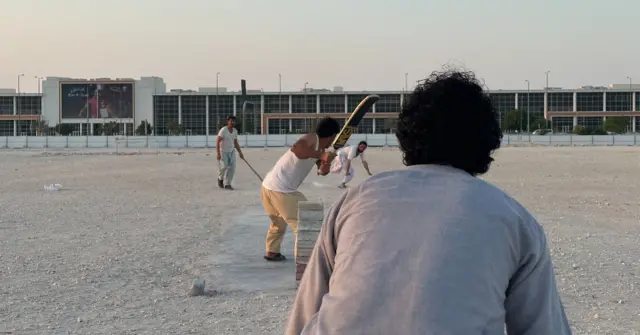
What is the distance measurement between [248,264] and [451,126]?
6075 mm

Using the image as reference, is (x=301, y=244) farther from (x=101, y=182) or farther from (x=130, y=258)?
(x=101, y=182)

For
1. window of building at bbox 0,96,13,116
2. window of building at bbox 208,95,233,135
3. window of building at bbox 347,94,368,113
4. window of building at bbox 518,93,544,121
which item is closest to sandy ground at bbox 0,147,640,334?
window of building at bbox 347,94,368,113

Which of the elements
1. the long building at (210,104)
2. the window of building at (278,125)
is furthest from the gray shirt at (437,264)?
the window of building at (278,125)

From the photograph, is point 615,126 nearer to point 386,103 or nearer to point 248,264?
point 386,103

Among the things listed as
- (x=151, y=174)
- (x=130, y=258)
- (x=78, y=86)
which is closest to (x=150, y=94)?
(x=78, y=86)

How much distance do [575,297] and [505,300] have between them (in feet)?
15.2

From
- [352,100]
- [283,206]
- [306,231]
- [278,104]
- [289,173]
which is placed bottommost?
[306,231]

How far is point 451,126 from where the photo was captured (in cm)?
213

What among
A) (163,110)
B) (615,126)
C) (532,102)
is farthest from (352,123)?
(163,110)

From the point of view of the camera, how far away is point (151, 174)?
24281 mm

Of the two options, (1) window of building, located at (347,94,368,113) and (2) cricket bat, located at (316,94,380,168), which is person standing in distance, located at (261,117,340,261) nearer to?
(2) cricket bat, located at (316,94,380,168)

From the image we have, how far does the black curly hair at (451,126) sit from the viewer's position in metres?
2.14

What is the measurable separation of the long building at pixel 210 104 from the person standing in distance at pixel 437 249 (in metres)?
116

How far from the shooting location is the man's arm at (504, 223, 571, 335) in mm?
2008
